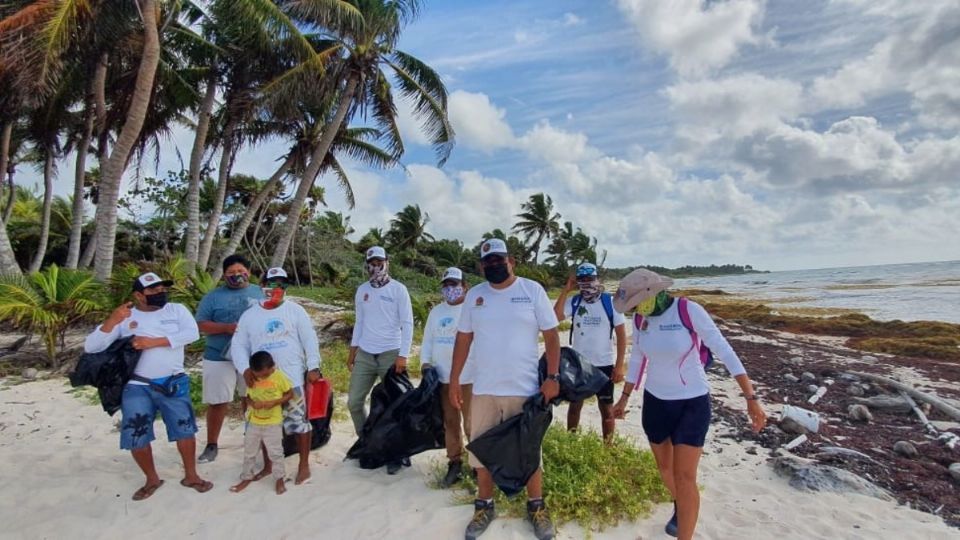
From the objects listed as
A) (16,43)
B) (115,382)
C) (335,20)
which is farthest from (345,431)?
(335,20)

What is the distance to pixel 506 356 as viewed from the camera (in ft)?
10.0

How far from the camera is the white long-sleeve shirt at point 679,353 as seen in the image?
2.84 m

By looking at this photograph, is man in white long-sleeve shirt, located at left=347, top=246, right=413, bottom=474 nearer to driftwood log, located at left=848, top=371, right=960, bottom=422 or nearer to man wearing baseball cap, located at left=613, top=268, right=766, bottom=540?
man wearing baseball cap, located at left=613, top=268, right=766, bottom=540

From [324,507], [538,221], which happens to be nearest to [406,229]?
[538,221]

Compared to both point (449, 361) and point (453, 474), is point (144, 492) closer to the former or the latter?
point (453, 474)

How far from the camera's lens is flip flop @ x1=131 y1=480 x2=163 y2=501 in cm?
363

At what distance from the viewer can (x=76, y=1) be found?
8.05 m

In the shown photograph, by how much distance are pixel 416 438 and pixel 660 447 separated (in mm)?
1765

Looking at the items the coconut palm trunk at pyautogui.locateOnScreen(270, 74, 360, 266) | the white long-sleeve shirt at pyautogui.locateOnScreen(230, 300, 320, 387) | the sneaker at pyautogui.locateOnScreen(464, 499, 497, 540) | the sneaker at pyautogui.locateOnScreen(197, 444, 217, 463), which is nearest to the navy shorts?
the sneaker at pyautogui.locateOnScreen(464, 499, 497, 540)

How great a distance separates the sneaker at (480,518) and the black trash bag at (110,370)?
2.52 m

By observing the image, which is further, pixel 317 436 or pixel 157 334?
pixel 317 436

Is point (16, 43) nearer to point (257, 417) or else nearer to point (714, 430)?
point (257, 417)

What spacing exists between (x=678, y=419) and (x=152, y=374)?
3470mm

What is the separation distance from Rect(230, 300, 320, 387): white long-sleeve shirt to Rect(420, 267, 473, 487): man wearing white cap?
A: 87cm
